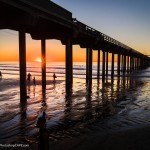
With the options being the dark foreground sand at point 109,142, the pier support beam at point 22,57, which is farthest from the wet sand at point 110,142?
the pier support beam at point 22,57

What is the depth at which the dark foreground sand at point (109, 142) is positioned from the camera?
6.48m

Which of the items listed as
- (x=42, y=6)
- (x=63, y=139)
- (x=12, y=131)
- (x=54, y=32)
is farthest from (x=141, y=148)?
(x=54, y=32)

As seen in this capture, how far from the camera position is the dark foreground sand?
6484 mm

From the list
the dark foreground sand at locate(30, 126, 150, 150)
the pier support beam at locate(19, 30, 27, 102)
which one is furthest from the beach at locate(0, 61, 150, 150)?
the pier support beam at locate(19, 30, 27, 102)

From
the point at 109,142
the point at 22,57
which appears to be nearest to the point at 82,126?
the point at 109,142

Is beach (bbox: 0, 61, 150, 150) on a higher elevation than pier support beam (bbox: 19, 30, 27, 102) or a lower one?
lower

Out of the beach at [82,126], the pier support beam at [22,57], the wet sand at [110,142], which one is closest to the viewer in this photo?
the wet sand at [110,142]

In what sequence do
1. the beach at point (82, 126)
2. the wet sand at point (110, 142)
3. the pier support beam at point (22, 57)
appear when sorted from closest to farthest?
1. the wet sand at point (110, 142)
2. the beach at point (82, 126)
3. the pier support beam at point (22, 57)

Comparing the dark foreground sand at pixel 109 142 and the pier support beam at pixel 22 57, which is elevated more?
the pier support beam at pixel 22 57

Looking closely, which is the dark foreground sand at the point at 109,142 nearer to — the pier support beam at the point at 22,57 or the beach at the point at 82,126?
the beach at the point at 82,126

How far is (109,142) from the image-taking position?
6.91 metres

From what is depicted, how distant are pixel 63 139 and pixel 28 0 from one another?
8.46 metres

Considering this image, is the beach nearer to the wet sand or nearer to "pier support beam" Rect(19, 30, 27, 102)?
the wet sand

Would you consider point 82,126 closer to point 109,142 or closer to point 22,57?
point 109,142
